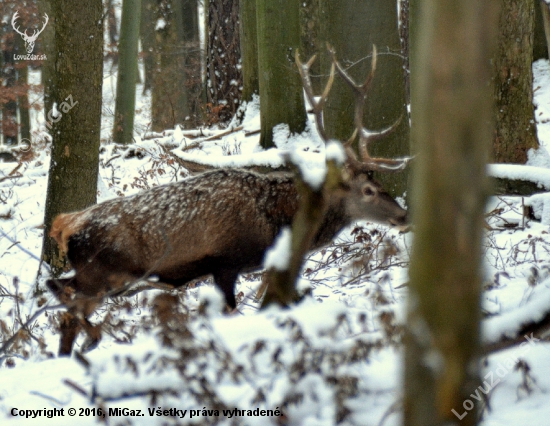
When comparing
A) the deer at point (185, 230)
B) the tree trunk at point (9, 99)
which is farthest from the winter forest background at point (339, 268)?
the tree trunk at point (9, 99)

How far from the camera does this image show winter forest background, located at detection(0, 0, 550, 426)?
1934 millimetres

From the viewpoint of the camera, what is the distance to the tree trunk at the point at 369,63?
7992 millimetres

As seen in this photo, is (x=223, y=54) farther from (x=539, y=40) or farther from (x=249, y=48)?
(x=539, y=40)

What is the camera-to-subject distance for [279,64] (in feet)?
33.9

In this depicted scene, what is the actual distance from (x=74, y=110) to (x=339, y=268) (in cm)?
336

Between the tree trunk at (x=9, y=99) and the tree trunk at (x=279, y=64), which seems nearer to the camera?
the tree trunk at (x=279, y=64)

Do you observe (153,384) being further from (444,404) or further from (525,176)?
(525,176)

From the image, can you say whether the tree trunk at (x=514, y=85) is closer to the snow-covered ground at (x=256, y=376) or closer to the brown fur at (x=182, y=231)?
the brown fur at (x=182, y=231)

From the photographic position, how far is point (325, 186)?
10.7 ft

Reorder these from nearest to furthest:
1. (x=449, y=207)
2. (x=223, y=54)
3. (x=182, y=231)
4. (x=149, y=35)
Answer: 1. (x=449, y=207)
2. (x=182, y=231)
3. (x=223, y=54)
4. (x=149, y=35)

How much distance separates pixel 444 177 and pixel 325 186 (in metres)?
Result: 1.39

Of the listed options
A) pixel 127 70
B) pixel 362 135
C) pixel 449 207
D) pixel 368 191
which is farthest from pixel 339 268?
pixel 127 70

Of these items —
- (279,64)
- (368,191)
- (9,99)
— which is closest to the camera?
(368,191)

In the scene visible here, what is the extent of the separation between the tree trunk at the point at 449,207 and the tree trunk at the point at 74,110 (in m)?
5.90
